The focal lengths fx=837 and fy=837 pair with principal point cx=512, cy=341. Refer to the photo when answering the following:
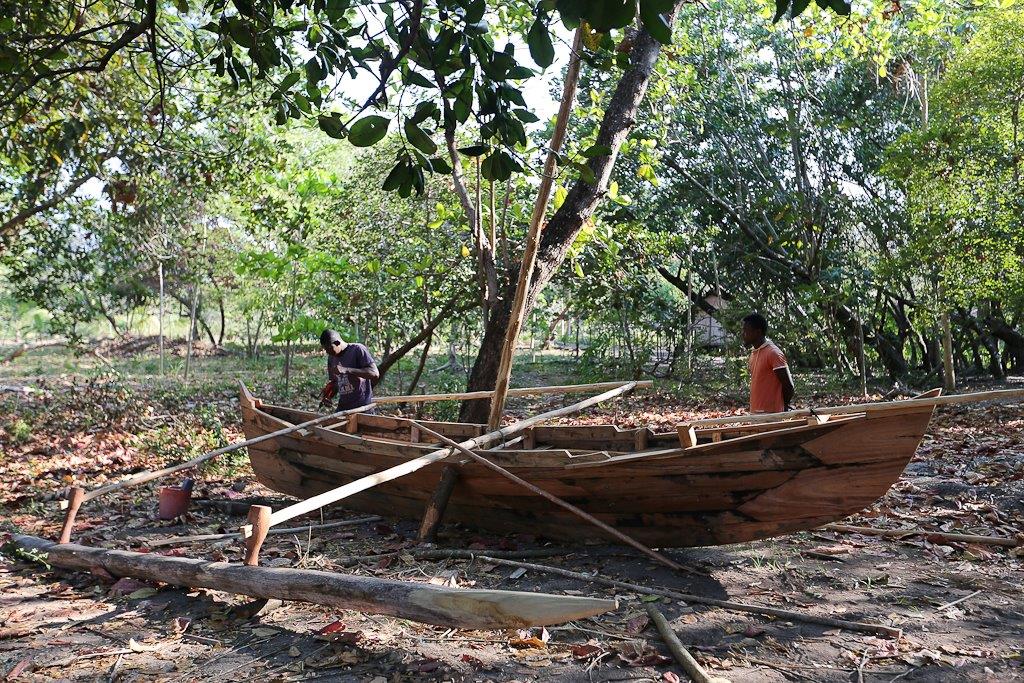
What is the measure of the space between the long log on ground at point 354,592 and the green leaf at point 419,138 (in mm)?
1769

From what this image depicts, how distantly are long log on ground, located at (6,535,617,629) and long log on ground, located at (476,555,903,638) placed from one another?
1.51 m

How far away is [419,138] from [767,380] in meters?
4.62

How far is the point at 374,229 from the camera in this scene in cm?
1289

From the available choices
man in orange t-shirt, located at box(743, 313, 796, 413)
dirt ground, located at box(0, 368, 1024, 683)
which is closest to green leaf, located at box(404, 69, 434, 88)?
dirt ground, located at box(0, 368, 1024, 683)

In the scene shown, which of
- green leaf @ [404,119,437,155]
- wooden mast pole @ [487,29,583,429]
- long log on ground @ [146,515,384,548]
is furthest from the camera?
long log on ground @ [146,515,384,548]

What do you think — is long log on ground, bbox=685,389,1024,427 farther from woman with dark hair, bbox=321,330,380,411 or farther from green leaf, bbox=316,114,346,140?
woman with dark hair, bbox=321,330,380,411

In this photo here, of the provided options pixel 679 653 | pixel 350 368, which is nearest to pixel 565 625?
pixel 679 653

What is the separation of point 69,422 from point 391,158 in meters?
6.19

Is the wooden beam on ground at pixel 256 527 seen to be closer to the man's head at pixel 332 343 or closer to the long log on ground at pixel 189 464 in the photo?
the long log on ground at pixel 189 464

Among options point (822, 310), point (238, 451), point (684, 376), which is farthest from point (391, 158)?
point (822, 310)

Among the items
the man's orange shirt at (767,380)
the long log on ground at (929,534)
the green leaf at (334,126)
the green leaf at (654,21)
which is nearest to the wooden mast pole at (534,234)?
the green leaf at (334,126)

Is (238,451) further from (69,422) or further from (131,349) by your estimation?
(131,349)

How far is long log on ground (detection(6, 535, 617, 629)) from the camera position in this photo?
332cm

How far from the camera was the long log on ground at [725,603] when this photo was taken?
4.20 metres
